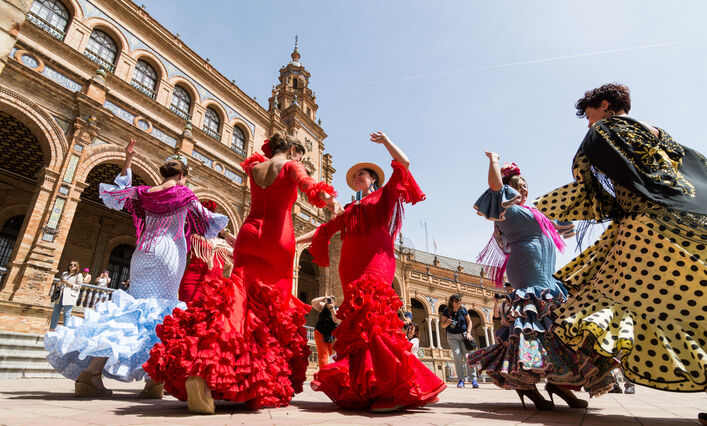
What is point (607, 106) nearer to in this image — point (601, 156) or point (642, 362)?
point (601, 156)

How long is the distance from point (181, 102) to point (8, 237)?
305 inches

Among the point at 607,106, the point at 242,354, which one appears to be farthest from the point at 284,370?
the point at 607,106

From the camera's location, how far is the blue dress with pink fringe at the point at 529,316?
86.2 inches

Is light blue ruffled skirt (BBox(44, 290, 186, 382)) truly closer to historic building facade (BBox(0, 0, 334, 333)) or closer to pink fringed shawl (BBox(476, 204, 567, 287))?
pink fringed shawl (BBox(476, 204, 567, 287))

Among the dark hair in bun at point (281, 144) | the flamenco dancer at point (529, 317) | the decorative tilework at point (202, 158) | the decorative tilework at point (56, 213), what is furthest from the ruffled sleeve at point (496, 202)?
the decorative tilework at point (202, 158)

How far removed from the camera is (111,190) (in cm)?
307

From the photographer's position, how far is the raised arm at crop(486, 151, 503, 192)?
2.49m

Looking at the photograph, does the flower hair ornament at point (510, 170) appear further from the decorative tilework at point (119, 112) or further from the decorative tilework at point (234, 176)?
the decorative tilework at point (234, 176)

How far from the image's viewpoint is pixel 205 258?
11.9 ft

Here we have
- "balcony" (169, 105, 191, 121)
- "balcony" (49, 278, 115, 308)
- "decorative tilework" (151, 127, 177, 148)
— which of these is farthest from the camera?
"balcony" (169, 105, 191, 121)

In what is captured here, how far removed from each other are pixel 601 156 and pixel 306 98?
70.3ft

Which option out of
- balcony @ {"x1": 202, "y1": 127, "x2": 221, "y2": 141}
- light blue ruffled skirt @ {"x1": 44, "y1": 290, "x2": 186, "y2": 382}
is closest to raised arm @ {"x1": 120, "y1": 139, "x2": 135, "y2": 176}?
light blue ruffled skirt @ {"x1": 44, "y1": 290, "x2": 186, "y2": 382}

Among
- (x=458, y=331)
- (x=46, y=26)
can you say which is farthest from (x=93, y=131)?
(x=458, y=331)

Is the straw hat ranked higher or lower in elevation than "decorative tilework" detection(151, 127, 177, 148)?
lower
